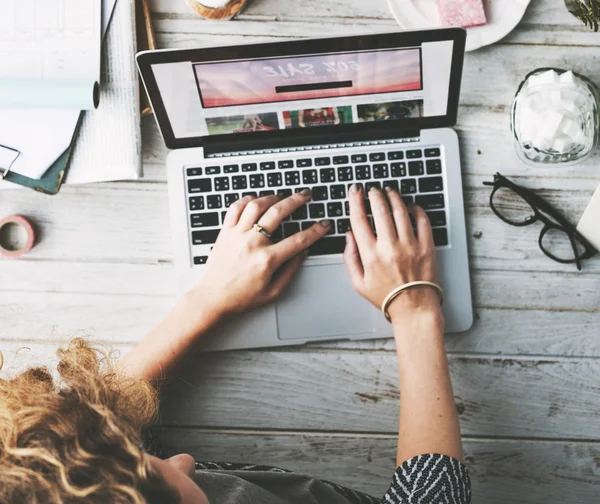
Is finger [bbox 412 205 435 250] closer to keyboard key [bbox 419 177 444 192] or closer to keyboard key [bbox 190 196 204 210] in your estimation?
keyboard key [bbox 419 177 444 192]

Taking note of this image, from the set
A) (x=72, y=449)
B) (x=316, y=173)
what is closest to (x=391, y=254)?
(x=316, y=173)

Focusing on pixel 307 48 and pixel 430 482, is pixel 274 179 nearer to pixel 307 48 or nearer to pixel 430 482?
pixel 307 48

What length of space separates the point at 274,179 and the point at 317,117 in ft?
0.35

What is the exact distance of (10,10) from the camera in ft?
2.79

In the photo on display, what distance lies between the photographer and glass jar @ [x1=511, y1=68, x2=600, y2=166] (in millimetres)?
782

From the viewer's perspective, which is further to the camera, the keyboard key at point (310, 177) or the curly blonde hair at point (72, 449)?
the keyboard key at point (310, 177)

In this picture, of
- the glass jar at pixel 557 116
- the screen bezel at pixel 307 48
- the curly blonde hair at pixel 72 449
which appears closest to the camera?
the curly blonde hair at pixel 72 449

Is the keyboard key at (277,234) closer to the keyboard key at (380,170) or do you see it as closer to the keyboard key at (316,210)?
the keyboard key at (316,210)

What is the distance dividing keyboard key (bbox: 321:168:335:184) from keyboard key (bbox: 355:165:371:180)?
3cm

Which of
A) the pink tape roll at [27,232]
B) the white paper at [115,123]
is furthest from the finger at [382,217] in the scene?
Result: the pink tape roll at [27,232]

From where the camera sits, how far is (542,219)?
82cm

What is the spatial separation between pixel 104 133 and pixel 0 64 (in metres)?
0.18

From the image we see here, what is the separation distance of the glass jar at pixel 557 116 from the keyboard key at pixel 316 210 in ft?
0.93

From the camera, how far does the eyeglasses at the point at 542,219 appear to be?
2.70ft
